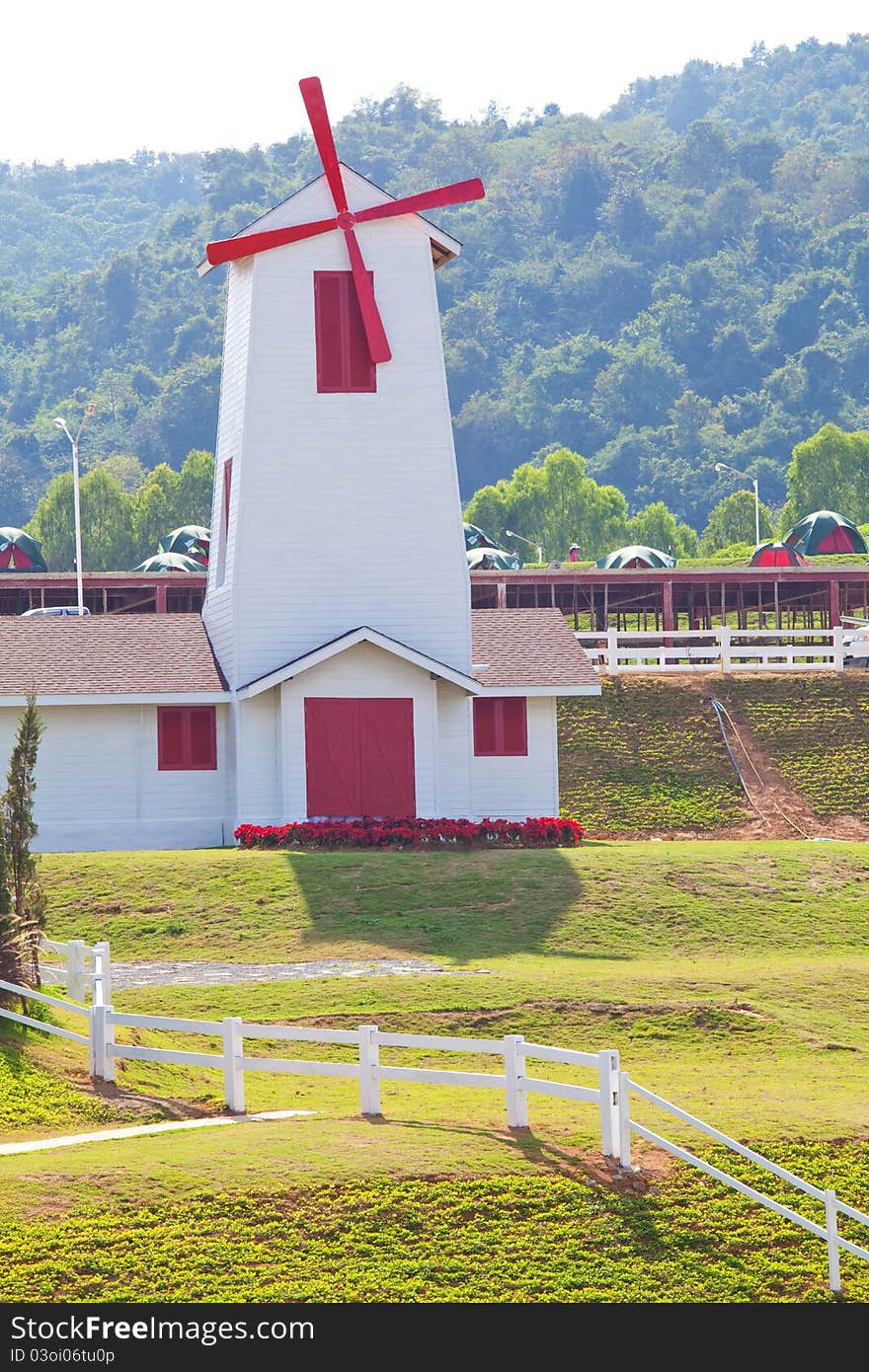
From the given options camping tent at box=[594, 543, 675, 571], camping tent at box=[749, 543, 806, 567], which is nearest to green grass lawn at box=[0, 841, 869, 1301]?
camping tent at box=[749, 543, 806, 567]

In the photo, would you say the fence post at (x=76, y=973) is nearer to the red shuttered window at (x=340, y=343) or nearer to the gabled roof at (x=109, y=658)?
the gabled roof at (x=109, y=658)

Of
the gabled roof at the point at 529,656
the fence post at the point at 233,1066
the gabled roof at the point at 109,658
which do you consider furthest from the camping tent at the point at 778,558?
the fence post at the point at 233,1066

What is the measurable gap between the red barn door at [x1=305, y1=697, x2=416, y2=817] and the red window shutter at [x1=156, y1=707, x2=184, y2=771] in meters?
2.74

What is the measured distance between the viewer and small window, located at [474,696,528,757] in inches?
1596

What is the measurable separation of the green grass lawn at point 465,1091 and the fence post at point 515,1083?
236 millimetres

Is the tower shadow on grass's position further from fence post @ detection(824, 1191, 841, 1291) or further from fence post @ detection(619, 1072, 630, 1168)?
fence post @ detection(824, 1191, 841, 1291)

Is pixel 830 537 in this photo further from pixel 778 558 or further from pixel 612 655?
pixel 612 655

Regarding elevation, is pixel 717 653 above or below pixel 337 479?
below

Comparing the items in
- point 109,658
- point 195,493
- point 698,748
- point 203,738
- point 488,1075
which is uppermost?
point 195,493

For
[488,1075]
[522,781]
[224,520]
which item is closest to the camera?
[488,1075]

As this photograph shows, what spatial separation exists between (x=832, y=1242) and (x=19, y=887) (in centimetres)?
995

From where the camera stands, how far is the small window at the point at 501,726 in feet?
133

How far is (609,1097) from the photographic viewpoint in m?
17.7

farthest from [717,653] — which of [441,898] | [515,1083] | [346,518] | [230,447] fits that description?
[515,1083]
